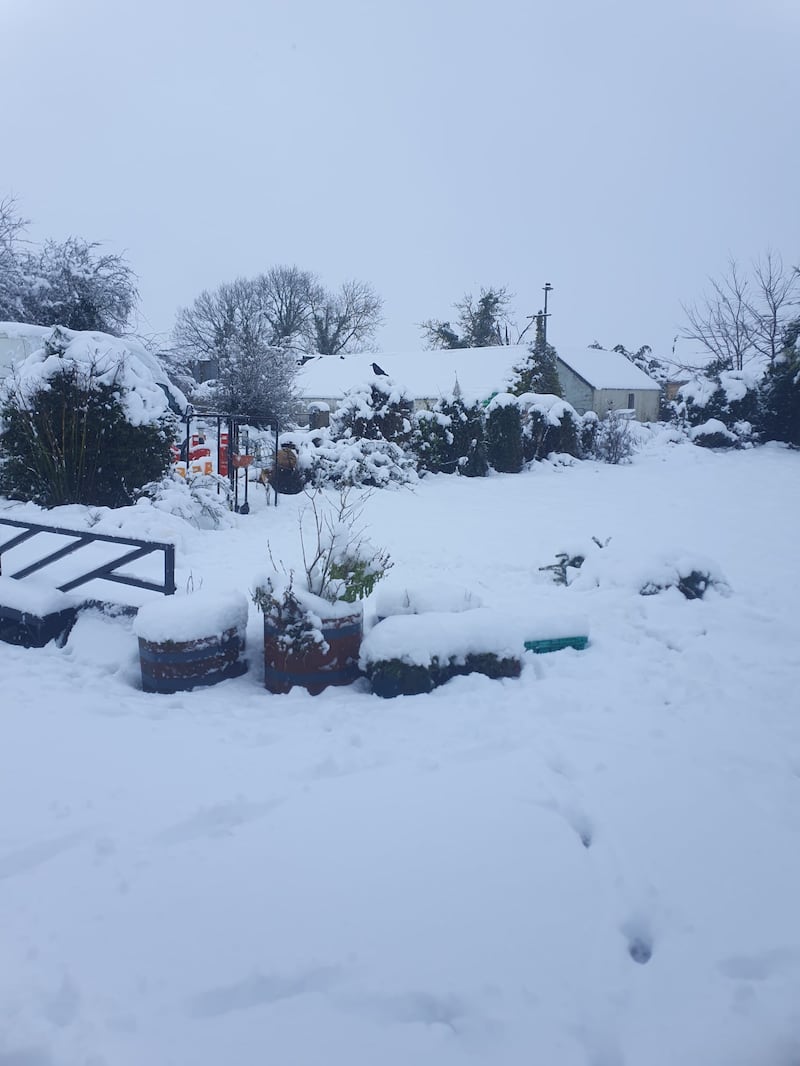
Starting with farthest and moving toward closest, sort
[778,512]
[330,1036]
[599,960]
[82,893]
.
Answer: [778,512], [82,893], [599,960], [330,1036]

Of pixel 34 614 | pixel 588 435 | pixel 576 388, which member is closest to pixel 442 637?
pixel 34 614

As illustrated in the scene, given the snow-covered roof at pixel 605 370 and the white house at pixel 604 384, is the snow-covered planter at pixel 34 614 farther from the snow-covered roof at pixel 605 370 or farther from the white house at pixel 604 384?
the snow-covered roof at pixel 605 370

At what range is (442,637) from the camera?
4.46 meters

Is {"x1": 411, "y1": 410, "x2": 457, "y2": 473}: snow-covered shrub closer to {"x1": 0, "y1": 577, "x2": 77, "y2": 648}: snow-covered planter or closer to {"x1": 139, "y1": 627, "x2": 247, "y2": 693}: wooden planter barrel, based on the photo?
{"x1": 0, "y1": 577, "x2": 77, "y2": 648}: snow-covered planter

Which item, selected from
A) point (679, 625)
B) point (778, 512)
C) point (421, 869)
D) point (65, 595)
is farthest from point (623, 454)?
point (421, 869)

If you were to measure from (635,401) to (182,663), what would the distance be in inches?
1596

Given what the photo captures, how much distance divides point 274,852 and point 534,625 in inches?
111

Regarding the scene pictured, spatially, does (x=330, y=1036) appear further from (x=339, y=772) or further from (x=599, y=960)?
(x=339, y=772)

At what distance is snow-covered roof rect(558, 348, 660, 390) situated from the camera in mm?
39281

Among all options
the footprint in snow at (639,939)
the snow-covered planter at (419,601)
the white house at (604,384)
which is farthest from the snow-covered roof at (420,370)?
the footprint in snow at (639,939)

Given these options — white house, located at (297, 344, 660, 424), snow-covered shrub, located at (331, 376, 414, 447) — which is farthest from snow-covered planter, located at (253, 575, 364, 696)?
white house, located at (297, 344, 660, 424)

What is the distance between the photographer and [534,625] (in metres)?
5.13

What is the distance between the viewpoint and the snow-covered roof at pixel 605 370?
39.3 meters

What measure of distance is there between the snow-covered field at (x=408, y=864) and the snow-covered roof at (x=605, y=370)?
36172 millimetres
